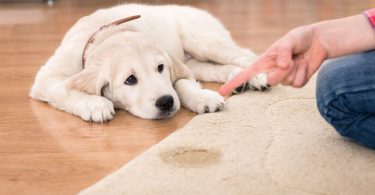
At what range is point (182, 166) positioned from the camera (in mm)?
1421

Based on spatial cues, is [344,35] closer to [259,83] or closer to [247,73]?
[247,73]

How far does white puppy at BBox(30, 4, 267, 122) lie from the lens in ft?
6.02

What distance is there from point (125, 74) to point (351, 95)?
30.4 inches

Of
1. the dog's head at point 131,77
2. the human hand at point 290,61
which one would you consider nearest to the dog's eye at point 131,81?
the dog's head at point 131,77

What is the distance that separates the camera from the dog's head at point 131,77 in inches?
71.6

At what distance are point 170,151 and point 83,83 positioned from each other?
1.74 ft

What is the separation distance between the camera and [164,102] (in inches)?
70.7

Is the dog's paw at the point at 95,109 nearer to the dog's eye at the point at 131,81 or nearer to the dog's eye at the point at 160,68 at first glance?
the dog's eye at the point at 131,81

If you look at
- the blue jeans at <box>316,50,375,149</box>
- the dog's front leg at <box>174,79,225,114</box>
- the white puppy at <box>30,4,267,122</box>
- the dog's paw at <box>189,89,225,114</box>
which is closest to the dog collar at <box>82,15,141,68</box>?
the white puppy at <box>30,4,267,122</box>

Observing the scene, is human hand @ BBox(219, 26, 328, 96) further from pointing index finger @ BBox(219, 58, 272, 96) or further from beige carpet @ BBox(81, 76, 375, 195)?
beige carpet @ BBox(81, 76, 375, 195)

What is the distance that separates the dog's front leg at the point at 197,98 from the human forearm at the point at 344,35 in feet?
1.94

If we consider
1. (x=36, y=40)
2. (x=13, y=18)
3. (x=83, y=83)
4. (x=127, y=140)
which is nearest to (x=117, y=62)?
(x=83, y=83)

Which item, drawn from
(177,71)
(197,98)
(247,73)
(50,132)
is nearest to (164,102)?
(197,98)

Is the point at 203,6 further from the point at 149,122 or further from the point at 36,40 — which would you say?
the point at 149,122
